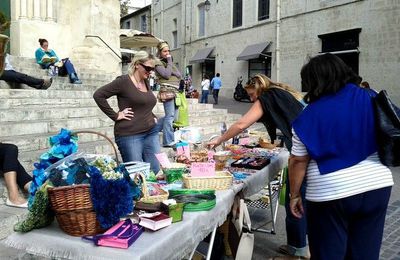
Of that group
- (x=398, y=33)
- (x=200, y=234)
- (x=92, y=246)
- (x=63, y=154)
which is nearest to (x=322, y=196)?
(x=200, y=234)

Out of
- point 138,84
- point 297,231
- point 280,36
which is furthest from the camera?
point 280,36

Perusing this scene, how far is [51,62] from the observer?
9.86m

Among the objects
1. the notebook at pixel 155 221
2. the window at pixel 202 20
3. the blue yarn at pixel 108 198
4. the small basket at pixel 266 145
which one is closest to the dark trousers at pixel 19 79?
the small basket at pixel 266 145

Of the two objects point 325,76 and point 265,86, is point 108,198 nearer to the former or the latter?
point 325,76

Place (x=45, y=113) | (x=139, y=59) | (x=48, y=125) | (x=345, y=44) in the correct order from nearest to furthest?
(x=139, y=59) < (x=48, y=125) < (x=45, y=113) < (x=345, y=44)

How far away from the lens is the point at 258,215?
5.07 metres

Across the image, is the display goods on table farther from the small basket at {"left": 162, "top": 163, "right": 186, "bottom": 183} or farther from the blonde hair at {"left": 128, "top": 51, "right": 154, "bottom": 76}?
the blonde hair at {"left": 128, "top": 51, "right": 154, "bottom": 76}

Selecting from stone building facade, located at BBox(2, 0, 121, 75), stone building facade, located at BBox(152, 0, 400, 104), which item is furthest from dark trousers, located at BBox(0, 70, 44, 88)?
stone building facade, located at BBox(152, 0, 400, 104)

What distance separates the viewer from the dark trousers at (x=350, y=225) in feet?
7.54

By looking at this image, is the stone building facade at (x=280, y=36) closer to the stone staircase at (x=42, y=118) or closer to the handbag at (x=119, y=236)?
the stone staircase at (x=42, y=118)

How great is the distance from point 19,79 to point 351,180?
7.38 meters

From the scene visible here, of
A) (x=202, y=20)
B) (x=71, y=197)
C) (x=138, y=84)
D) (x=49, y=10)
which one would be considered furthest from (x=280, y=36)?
(x=71, y=197)

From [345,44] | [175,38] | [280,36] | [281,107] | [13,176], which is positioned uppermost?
A: [175,38]

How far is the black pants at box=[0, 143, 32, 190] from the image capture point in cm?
426
